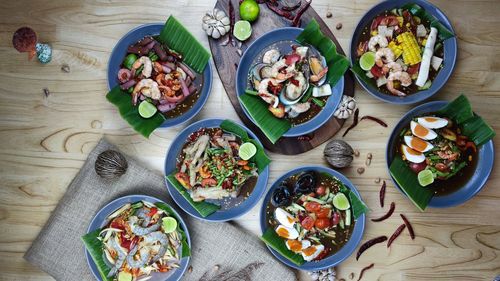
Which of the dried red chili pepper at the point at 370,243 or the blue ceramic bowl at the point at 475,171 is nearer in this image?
the blue ceramic bowl at the point at 475,171

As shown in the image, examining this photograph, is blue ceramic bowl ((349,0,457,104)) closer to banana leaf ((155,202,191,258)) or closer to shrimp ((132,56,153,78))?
shrimp ((132,56,153,78))

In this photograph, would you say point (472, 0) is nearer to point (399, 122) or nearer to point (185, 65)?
point (399, 122)

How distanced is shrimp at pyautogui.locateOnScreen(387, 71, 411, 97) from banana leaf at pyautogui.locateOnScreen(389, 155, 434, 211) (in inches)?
14.8

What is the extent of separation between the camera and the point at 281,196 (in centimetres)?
329

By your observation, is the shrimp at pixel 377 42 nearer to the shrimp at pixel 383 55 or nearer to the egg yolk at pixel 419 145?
the shrimp at pixel 383 55

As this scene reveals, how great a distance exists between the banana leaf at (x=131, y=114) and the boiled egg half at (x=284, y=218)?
2.80 ft

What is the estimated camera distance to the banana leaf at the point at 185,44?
3.20 m

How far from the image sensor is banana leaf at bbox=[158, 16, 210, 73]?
3203mm

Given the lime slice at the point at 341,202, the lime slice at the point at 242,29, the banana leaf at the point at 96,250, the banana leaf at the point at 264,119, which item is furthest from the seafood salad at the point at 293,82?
the banana leaf at the point at 96,250

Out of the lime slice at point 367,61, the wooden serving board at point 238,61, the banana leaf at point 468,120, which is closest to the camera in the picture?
the banana leaf at point 468,120

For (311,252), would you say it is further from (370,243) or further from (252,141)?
(252,141)

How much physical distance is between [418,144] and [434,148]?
10 centimetres

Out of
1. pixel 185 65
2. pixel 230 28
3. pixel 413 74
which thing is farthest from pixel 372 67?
pixel 185 65

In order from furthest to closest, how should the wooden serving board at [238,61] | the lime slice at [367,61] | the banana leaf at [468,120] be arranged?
the wooden serving board at [238,61] → the lime slice at [367,61] → the banana leaf at [468,120]
